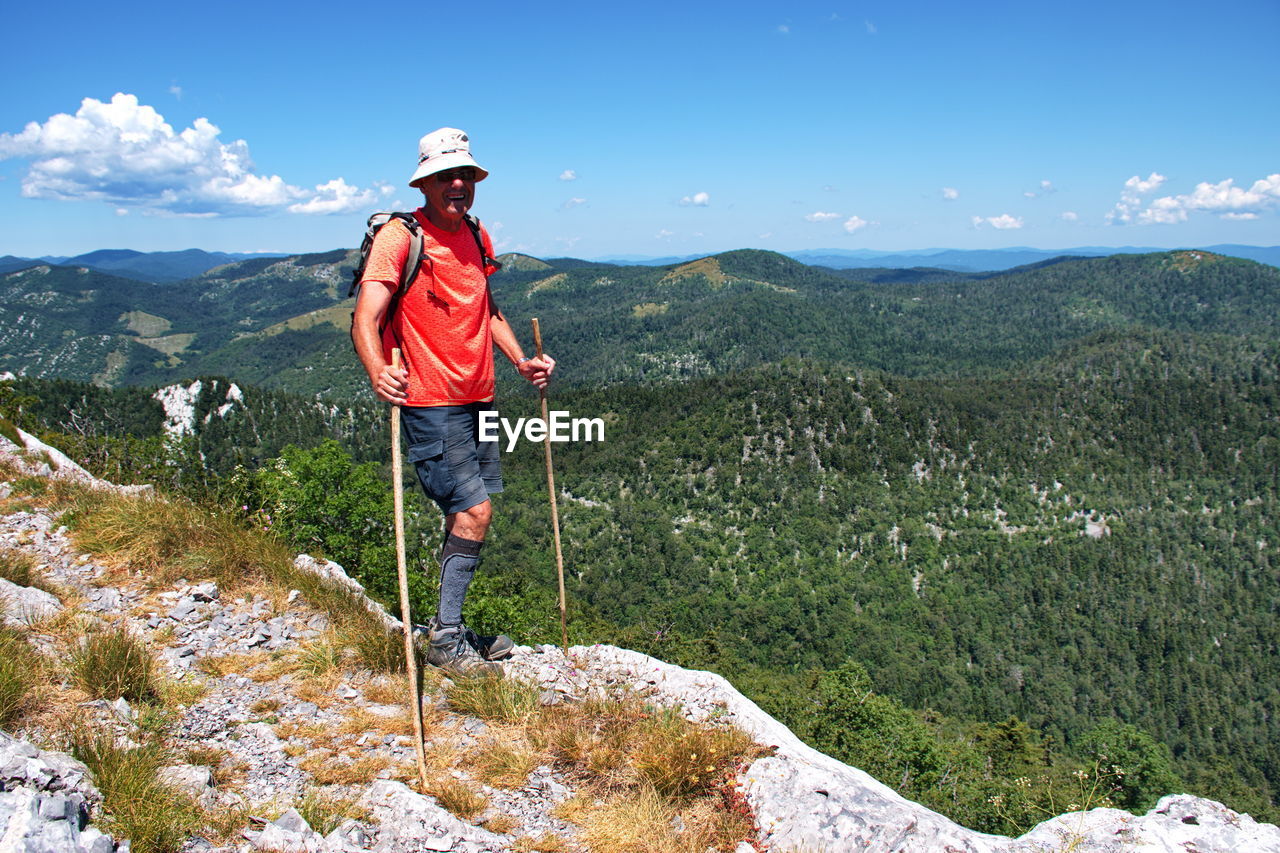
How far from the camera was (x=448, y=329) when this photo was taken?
486 centimetres

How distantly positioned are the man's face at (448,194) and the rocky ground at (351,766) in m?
3.68

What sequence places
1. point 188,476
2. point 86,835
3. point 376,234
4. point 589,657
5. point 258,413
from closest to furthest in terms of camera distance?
point 86,835 → point 376,234 → point 589,657 → point 188,476 → point 258,413

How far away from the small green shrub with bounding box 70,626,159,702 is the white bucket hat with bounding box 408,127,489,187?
12.7ft

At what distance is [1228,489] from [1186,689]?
6999 cm

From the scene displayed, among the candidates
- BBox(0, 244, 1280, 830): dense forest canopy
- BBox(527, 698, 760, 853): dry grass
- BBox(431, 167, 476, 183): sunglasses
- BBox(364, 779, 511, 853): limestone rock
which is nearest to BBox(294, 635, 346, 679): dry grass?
BBox(364, 779, 511, 853): limestone rock

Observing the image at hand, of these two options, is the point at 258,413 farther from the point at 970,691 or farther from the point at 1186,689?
the point at 1186,689

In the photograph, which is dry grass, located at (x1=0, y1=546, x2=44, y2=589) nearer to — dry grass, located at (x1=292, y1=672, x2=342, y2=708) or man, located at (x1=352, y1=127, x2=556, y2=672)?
dry grass, located at (x1=292, y1=672, x2=342, y2=708)

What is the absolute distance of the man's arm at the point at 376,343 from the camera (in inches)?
166

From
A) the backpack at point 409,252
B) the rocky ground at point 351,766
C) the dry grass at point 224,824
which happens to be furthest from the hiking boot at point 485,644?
the backpack at point 409,252

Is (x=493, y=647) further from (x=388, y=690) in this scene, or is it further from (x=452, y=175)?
(x=452, y=175)

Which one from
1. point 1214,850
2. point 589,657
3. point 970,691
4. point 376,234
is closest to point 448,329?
point 376,234

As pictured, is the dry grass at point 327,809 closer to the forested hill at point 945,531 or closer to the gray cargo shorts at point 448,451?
the gray cargo shorts at point 448,451

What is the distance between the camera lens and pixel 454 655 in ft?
17.4

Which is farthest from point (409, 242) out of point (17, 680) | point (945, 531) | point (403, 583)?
point (945, 531)
